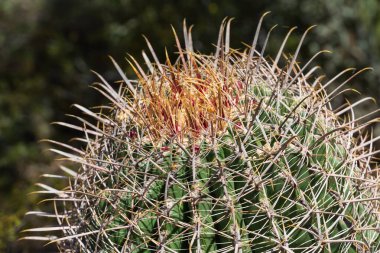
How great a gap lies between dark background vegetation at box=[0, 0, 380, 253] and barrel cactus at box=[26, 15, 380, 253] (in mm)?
3072

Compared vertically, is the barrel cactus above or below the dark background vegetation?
above

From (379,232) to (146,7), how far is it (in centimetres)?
525

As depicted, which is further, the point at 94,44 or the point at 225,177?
the point at 94,44

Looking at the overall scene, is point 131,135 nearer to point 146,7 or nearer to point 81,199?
point 81,199

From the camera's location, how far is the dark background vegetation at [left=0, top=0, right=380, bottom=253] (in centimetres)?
699

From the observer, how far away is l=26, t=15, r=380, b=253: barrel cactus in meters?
2.38

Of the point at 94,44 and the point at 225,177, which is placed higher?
the point at 225,177

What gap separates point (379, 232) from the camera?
2672 millimetres

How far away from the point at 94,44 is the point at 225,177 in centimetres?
627

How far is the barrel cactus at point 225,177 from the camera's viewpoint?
7.82 ft

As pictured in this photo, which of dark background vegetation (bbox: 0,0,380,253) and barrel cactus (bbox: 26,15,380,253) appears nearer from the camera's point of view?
barrel cactus (bbox: 26,15,380,253)

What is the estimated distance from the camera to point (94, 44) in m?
8.44

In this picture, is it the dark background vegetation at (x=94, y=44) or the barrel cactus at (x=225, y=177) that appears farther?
the dark background vegetation at (x=94, y=44)

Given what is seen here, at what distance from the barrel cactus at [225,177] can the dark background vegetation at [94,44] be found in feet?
10.1
